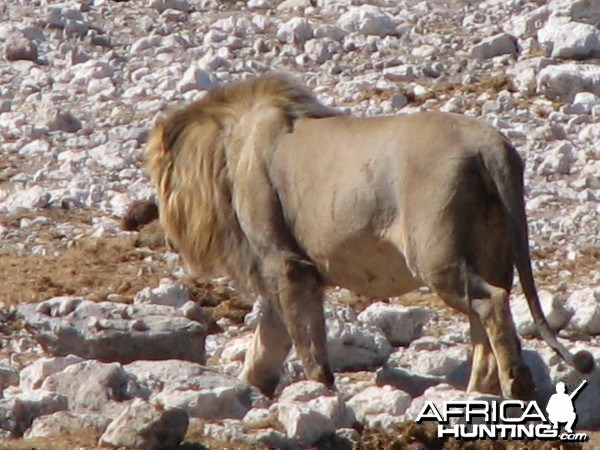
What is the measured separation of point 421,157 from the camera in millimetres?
8484

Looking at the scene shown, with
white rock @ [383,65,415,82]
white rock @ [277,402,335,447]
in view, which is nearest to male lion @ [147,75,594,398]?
white rock @ [277,402,335,447]

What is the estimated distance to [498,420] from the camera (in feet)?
25.5

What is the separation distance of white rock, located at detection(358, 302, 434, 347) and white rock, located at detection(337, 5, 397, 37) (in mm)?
5713

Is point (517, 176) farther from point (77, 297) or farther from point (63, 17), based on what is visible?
point (63, 17)

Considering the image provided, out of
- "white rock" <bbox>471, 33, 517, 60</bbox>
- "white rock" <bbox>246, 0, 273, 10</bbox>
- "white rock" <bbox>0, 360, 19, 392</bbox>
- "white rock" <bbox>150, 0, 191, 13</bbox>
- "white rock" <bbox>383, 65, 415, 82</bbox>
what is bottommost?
"white rock" <bbox>383, 65, 415, 82</bbox>

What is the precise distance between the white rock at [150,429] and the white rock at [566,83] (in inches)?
282

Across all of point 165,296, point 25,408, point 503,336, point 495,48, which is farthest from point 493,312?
point 495,48

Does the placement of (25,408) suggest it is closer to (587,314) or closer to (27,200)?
(587,314)

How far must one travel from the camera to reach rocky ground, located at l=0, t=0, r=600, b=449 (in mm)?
8227

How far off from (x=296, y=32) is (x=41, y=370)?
7.18m

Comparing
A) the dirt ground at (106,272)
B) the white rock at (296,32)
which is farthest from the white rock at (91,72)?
the dirt ground at (106,272)

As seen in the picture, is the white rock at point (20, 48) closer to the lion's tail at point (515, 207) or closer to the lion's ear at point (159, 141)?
the lion's ear at point (159, 141)

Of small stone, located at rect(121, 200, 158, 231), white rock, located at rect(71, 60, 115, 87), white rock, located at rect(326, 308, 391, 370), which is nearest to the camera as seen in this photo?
white rock, located at rect(326, 308, 391, 370)

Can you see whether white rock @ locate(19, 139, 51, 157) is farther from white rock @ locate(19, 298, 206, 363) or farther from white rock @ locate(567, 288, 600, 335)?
white rock @ locate(567, 288, 600, 335)
